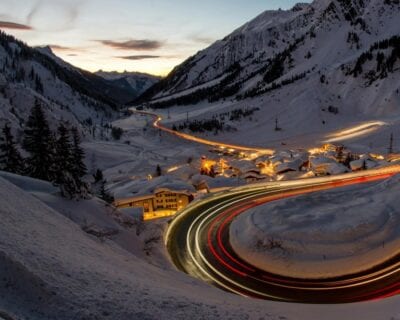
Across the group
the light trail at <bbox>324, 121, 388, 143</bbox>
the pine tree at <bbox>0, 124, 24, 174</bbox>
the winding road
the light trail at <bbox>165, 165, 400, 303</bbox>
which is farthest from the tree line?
the light trail at <bbox>324, 121, 388, 143</bbox>

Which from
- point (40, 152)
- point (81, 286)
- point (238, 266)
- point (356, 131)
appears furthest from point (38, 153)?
point (356, 131)

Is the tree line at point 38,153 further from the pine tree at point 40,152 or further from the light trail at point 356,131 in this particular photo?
the light trail at point 356,131

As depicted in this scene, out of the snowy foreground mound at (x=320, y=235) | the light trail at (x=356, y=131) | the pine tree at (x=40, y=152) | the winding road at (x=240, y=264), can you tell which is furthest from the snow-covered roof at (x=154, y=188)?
the light trail at (x=356, y=131)

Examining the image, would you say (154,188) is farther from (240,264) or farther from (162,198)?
(240,264)

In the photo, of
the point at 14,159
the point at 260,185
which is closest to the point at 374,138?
the point at 260,185

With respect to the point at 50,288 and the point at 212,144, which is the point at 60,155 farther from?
the point at 212,144
